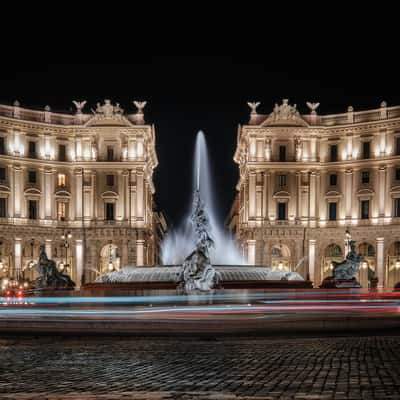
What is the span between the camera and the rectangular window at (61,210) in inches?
2670

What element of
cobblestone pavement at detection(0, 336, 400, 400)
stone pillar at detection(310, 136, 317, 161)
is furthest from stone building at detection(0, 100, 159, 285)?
cobblestone pavement at detection(0, 336, 400, 400)

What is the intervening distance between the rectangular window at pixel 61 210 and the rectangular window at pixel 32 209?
8.76ft

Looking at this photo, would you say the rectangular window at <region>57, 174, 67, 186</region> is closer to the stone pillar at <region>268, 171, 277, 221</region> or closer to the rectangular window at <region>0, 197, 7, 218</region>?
the rectangular window at <region>0, 197, 7, 218</region>

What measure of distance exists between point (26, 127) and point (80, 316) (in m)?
52.8

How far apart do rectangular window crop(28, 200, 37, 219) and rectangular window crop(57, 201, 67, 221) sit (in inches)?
105

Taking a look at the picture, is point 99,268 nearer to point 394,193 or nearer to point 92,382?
point 394,193

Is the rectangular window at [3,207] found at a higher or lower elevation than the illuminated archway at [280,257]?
higher

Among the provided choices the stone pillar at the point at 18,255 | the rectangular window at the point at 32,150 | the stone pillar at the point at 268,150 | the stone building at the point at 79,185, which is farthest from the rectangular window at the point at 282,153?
the stone pillar at the point at 18,255

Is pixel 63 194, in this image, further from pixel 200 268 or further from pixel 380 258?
pixel 200 268

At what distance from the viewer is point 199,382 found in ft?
29.0

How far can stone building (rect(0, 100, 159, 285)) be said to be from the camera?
216ft

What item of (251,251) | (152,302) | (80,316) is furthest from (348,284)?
(251,251)

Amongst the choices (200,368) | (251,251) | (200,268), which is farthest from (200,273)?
(251,251)

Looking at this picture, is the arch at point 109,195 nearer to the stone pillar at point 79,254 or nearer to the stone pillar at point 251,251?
the stone pillar at point 79,254
